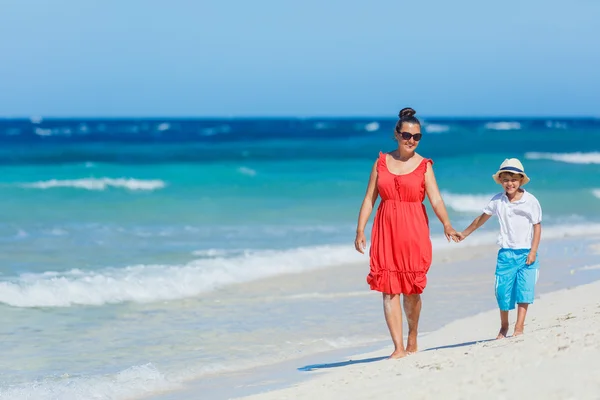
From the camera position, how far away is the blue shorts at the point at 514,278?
587 cm

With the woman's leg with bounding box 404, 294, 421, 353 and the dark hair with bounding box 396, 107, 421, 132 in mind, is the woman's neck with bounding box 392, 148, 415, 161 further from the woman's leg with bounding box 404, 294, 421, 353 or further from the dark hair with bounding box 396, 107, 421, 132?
the woman's leg with bounding box 404, 294, 421, 353

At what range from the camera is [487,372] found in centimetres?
434

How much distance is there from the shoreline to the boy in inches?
38.0

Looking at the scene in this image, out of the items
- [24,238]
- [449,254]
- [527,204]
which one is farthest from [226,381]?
[24,238]

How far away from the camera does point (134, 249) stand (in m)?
12.3

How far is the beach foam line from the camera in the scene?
8.80 metres

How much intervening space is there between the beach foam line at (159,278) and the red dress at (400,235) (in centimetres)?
388

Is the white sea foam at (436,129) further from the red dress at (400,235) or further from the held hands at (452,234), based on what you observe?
the red dress at (400,235)

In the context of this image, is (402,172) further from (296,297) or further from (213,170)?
(213,170)

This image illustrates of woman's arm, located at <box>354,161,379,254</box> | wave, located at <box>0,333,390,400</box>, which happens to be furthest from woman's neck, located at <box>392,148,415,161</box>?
wave, located at <box>0,333,390,400</box>

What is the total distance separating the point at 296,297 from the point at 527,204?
3.57 m

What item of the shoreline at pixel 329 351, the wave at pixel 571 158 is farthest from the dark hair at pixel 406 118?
the wave at pixel 571 158

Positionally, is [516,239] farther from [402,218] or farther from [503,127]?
[503,127]

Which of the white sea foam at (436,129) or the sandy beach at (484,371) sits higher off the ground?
the white sea foam at (436,129)
